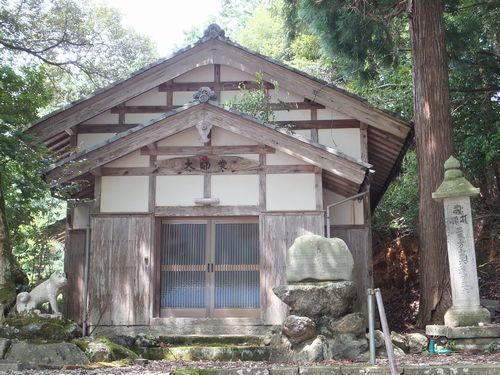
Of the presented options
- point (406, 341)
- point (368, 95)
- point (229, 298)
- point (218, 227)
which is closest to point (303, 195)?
point (218, 227)

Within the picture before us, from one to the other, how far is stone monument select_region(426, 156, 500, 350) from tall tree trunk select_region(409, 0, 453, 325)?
1.18 meters

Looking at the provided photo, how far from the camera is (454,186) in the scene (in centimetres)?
872

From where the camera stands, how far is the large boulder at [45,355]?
284 inches

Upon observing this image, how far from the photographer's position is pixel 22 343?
7426 millimetres

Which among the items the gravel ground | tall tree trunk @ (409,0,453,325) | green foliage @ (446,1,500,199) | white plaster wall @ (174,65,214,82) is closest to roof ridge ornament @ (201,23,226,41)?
white plaster wall @ (174,65,214,82)

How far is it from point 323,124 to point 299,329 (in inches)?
237

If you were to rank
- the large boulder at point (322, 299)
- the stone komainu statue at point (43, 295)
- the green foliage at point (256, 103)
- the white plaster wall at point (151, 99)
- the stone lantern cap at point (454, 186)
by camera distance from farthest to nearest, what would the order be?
the white plaster wall at point (151, 99) → the green foliage at point (256, 103) → the stone lantern cap at point (454, 186) → the stone komainu statue at point (43, 295) → the large boulder at point (322, 299)

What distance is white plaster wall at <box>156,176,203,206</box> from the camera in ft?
34.8

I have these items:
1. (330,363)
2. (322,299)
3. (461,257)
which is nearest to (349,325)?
(322,299)

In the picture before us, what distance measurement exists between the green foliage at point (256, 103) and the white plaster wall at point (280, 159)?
60.7 inches

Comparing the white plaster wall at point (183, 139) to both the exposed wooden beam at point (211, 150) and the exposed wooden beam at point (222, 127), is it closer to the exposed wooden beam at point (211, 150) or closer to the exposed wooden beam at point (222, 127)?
the exposed wooden beam at point (211, 150)

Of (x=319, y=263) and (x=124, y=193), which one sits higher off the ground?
(x=124, y=193)

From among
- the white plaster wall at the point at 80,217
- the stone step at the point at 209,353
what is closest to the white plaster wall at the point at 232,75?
the white plaster wall at the point at 80,217

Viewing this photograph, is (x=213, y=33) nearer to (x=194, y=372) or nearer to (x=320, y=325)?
(x=320, y=325)
